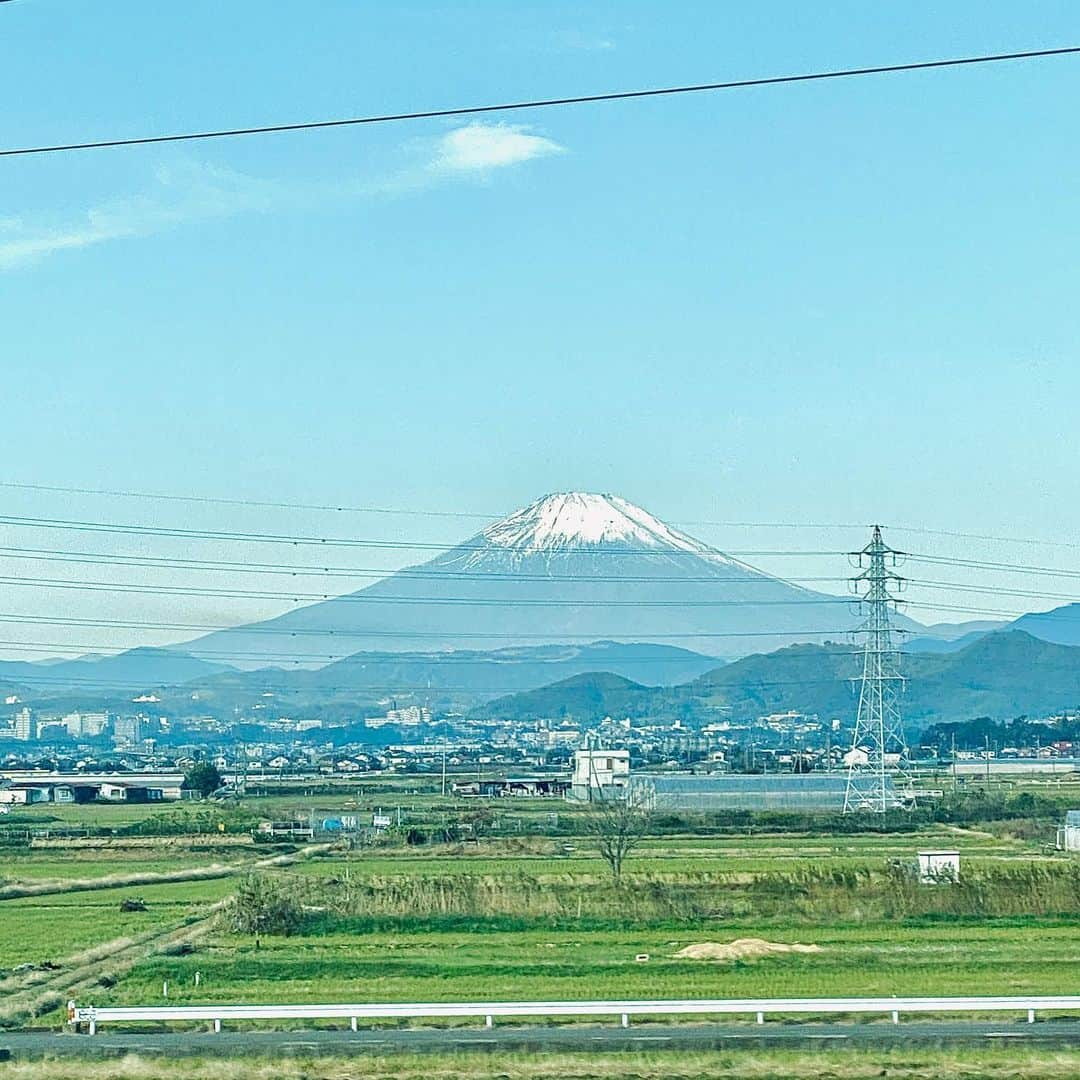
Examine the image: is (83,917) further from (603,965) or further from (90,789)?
(90,789)

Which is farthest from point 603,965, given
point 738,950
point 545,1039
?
point 545,1039

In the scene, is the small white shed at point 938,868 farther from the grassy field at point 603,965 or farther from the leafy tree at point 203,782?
the leafy tree at point 203,782

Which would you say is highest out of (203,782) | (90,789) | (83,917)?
(203,782)

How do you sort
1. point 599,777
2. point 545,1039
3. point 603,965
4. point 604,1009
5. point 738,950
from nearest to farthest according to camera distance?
point 545,1039 → point 604,1009 → point 603,965 → point 738,950 → point 599,777

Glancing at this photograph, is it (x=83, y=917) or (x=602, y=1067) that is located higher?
(x=602, y=1067)

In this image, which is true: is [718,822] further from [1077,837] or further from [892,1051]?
[892,1051]

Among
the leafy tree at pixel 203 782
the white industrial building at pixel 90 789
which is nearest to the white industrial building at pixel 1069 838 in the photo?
the leafy tree at pixel 203 782

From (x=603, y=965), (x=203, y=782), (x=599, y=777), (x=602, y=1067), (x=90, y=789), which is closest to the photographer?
(x=602, y=1067)

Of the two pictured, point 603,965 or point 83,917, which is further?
point 83,917
